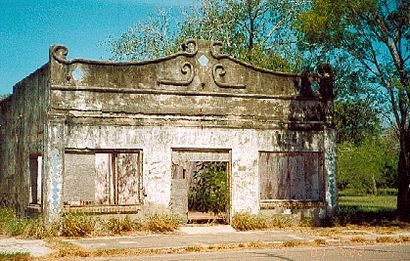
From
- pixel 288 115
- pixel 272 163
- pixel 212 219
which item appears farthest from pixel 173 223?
pixel 288 115

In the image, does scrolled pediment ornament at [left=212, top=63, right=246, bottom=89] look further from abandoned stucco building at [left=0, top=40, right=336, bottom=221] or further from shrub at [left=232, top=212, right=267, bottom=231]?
shrub at [left=232, top=212, right=267, bottom=231]

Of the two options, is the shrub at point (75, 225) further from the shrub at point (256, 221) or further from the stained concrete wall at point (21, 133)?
the shrub at point (256, 221)

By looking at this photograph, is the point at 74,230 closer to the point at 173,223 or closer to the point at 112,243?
the point at 112,243

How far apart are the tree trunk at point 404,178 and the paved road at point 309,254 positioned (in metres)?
6.49

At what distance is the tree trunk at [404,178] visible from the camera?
18.5m

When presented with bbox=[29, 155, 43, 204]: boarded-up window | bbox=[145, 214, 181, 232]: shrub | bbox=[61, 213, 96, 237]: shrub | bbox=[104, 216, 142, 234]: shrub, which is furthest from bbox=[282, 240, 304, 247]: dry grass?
bbox=[29, 155, 43, 204]: boarded-up window

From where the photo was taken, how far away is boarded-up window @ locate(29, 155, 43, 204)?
17.4m

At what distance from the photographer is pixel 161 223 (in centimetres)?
1568

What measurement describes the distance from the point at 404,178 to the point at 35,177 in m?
12.8

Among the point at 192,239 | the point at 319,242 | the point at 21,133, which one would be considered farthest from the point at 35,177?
the point at 319,242

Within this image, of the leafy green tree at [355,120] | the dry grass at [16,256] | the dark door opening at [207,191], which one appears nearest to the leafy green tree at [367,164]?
the leafy green tree at [355,120]

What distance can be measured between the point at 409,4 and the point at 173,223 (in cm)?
1032

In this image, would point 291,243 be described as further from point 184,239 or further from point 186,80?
point 186,80

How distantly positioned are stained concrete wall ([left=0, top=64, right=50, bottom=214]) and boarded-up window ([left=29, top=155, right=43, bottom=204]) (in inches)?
5.5
